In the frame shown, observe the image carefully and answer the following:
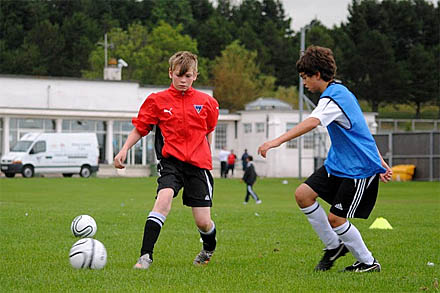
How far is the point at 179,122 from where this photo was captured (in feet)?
26.7

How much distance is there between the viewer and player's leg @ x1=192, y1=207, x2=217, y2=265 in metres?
8.20

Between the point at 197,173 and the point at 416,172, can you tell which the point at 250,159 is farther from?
the point at 416,172

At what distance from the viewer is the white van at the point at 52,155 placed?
4816 cm

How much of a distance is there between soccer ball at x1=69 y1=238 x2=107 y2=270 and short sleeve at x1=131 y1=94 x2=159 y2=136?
1.22 meters

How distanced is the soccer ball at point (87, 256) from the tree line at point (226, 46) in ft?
257

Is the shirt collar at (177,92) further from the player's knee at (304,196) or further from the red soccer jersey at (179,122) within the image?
the player's knee at (304,196)

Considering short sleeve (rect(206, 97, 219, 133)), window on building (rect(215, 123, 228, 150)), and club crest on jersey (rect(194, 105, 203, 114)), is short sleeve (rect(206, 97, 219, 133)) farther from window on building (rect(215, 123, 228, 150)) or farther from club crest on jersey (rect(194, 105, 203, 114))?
window on building (rect(215, 123, 228, 150))

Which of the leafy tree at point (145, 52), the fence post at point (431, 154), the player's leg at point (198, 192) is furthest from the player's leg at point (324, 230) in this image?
the leafy tree at point (145, 52)

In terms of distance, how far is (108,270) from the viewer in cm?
796

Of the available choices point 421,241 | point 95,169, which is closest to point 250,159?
point 421,241

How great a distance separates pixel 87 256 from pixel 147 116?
56.9 inches

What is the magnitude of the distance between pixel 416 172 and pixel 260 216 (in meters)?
30.8

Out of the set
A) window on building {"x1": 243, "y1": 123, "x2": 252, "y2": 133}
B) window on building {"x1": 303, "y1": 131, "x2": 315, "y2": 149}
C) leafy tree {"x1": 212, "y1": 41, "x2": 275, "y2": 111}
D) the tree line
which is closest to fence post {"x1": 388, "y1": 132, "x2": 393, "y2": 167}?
window on building {"x1": 303, "y1": 131, "x2": 315, "y2": 149}

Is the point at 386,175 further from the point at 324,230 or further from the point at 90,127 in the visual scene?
the point at 90,127
